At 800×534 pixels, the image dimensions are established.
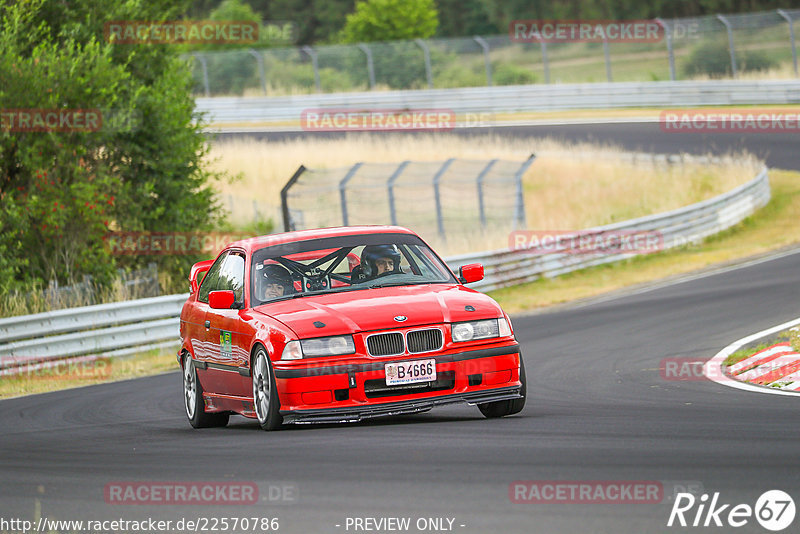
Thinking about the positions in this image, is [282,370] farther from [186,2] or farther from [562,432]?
[186,2]

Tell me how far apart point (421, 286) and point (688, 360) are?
14.0 feet

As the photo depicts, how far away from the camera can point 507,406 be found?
886 cm

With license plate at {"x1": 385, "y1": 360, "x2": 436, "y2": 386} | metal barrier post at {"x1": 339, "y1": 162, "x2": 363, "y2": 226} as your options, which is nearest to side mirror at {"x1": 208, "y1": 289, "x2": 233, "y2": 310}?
license plate at {"x1": 385, "y1": 360, "x2": 436, "y2": 386}

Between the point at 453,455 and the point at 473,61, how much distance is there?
41.7 m

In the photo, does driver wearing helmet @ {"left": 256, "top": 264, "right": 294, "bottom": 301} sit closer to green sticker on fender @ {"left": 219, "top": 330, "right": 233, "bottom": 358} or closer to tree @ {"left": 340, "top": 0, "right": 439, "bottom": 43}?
green sticker on fender @ {"left": 219, "top": 330, "right": 233, "bottom": 358}

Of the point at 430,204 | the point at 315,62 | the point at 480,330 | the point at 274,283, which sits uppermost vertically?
the point at 315,62

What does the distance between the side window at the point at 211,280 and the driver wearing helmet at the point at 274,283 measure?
100cm

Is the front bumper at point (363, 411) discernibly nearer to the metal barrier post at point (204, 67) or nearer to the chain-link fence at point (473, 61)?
the chain-link fence at point (473, 61)

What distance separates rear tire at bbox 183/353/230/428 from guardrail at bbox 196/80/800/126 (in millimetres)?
30929

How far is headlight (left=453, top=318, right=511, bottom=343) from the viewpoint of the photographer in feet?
27.7

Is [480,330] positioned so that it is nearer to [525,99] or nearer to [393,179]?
[393,179]

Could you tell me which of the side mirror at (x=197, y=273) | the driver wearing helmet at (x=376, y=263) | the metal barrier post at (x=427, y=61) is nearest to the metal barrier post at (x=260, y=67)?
the metal barrier post at (x=427, y=61)

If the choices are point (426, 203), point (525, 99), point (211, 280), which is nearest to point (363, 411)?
point (211, 280)

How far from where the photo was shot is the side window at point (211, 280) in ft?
34.1
